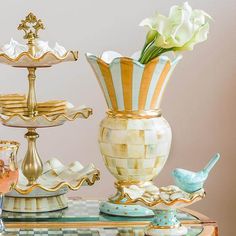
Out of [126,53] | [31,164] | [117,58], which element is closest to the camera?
[117,58]

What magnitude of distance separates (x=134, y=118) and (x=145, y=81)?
8cm

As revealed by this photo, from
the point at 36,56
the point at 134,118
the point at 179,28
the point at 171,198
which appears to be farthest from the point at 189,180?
the point at 36,56

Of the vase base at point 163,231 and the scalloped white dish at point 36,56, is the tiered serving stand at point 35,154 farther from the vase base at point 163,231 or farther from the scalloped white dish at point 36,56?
the vase base at point 163,231

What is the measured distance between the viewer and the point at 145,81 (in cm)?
159

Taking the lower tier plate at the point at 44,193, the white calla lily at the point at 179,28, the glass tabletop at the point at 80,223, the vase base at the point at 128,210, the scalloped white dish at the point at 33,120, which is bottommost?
the glass tabletop at the point at 80,223

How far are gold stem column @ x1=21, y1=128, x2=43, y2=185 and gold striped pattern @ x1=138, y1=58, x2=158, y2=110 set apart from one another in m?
0.25

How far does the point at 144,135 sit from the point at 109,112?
0.10 m

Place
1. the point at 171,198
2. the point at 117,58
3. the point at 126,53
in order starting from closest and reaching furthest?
the point at 171,198 → the point at 117,58 → the point at 126,53

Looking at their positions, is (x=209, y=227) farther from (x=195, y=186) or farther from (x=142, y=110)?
(x=142, y=110)

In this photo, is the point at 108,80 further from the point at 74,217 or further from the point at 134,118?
the point at 74,217

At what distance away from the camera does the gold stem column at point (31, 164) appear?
168 centimetres

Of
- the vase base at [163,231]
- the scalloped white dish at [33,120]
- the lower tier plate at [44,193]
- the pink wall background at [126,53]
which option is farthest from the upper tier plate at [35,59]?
the pink wall background at [126,53]

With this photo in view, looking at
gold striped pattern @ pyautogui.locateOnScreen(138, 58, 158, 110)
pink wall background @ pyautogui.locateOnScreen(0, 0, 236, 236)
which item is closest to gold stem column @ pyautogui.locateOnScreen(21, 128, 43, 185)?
gold striped pattern @ pyautogui.locateOnScreen(138, 58, 158, 110)

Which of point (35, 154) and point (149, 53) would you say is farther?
point (35, 154)
